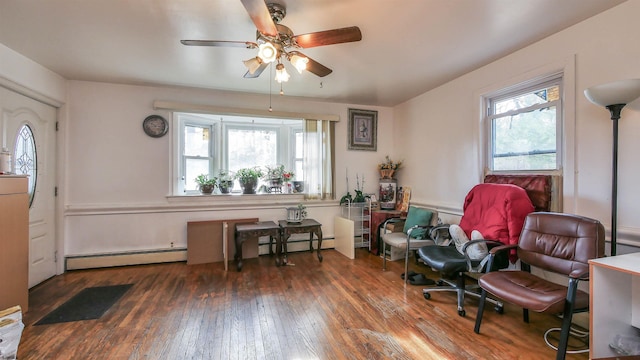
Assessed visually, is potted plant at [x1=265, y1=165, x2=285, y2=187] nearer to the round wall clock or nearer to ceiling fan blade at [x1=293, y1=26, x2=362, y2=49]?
the round wall clock

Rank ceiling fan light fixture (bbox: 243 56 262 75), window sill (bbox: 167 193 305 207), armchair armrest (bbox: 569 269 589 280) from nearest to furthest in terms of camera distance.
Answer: armchair armrest (bbox: 569 269 589 280), ceiling fan light fixture (bbox: 243 56 262 75), window sill (bbox: 167 193 305 207)

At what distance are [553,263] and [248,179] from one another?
3545 millimetres

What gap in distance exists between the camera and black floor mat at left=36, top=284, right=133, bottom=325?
7.44ft

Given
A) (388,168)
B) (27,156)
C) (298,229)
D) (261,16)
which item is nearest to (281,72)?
(261,16)

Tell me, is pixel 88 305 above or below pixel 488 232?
below

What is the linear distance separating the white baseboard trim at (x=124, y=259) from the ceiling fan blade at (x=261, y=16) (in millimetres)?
3195

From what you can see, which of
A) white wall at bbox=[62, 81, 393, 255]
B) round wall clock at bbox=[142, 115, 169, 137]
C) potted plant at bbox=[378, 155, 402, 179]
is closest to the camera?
white wall at bbox=[62, 81, 393, 255]

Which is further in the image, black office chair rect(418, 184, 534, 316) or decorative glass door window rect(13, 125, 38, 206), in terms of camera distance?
decorative glass door window rect(13, 125, 38, 206)

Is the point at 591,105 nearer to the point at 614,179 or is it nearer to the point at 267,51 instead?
the point at 614,179

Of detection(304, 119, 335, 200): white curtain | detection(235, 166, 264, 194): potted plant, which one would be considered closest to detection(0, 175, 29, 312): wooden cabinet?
detection(235, 166, 264, 194): potted plant

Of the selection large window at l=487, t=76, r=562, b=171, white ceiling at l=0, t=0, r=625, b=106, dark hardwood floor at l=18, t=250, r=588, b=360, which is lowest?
dark hardwood floor at l=18, t=250, r=588, b=360

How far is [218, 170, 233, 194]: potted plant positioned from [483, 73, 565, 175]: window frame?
336 cm

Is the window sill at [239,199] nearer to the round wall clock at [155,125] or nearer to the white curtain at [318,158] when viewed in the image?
the white curtain at [318,158]

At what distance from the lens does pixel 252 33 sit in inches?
89.0
